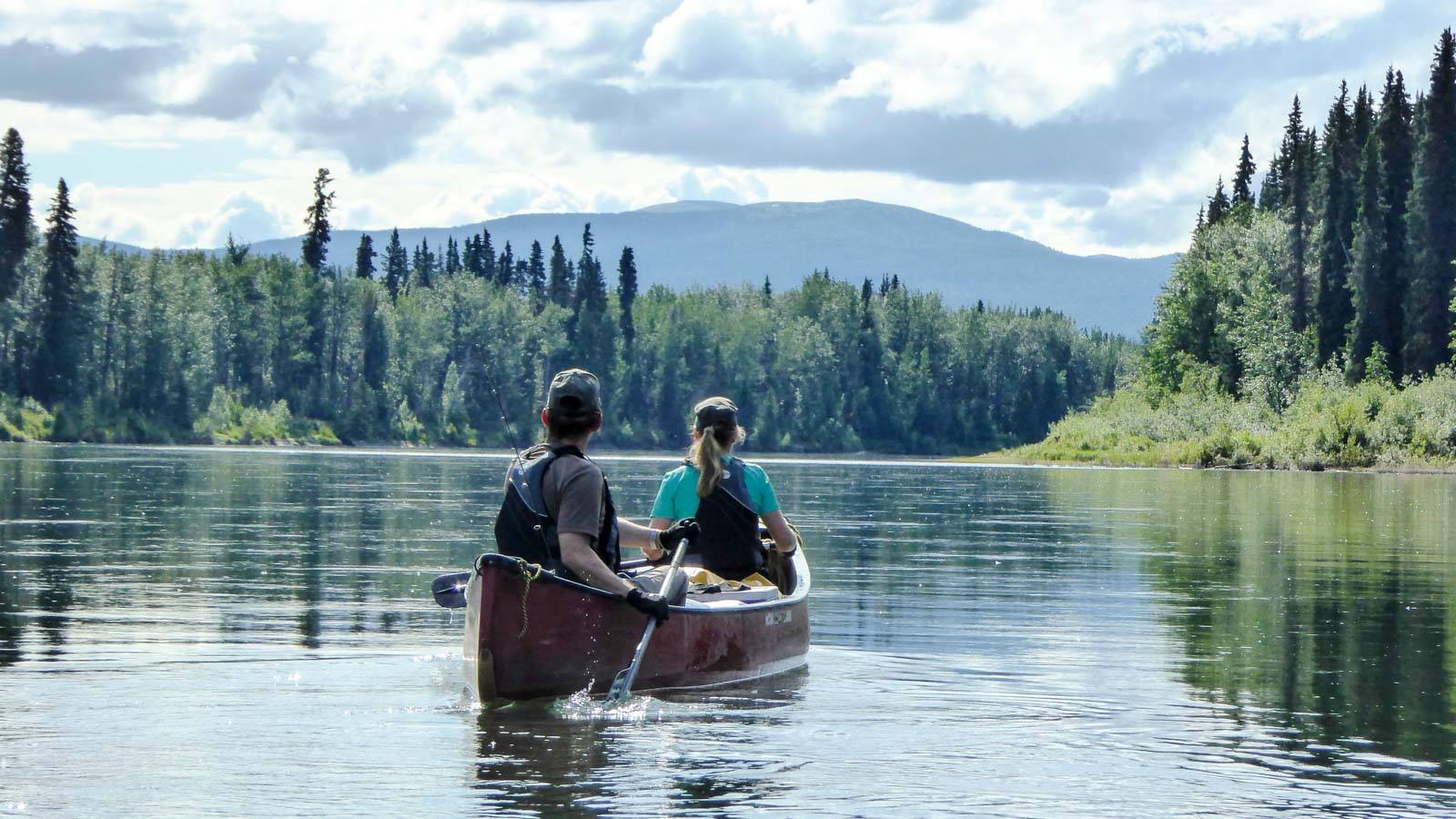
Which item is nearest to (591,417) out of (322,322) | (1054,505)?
(1054,505)

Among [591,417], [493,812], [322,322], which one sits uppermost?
[322,322]

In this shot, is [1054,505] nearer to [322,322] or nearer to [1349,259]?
[1349,259]

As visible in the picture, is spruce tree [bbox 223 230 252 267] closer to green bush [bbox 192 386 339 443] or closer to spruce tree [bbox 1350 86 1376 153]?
green bush [bbox 192 386 339 443]

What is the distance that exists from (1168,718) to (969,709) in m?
1.45

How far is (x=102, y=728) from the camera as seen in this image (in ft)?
42.2

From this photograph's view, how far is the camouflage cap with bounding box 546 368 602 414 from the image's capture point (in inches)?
521

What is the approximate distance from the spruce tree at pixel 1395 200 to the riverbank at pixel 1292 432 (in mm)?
4439

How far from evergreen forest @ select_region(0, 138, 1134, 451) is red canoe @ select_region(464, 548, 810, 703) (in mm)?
106190

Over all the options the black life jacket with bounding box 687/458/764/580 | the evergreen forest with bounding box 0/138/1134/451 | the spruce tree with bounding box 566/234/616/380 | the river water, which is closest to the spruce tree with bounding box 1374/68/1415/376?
the evergreen forest with bounding box 0/138/1134/451

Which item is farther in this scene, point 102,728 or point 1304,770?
point 102,728

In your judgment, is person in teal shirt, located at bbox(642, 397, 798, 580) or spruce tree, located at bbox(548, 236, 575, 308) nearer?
person in teal shirt, located at bbox(642, 397, 798, 580)

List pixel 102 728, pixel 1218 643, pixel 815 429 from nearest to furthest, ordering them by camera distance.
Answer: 1. pixel 102 728
2. pixel 1218 643
3. pixel 815 429

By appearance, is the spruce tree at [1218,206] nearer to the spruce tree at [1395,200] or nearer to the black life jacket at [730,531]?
the spruce tree at [1395,200]

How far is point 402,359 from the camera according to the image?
165 meters
